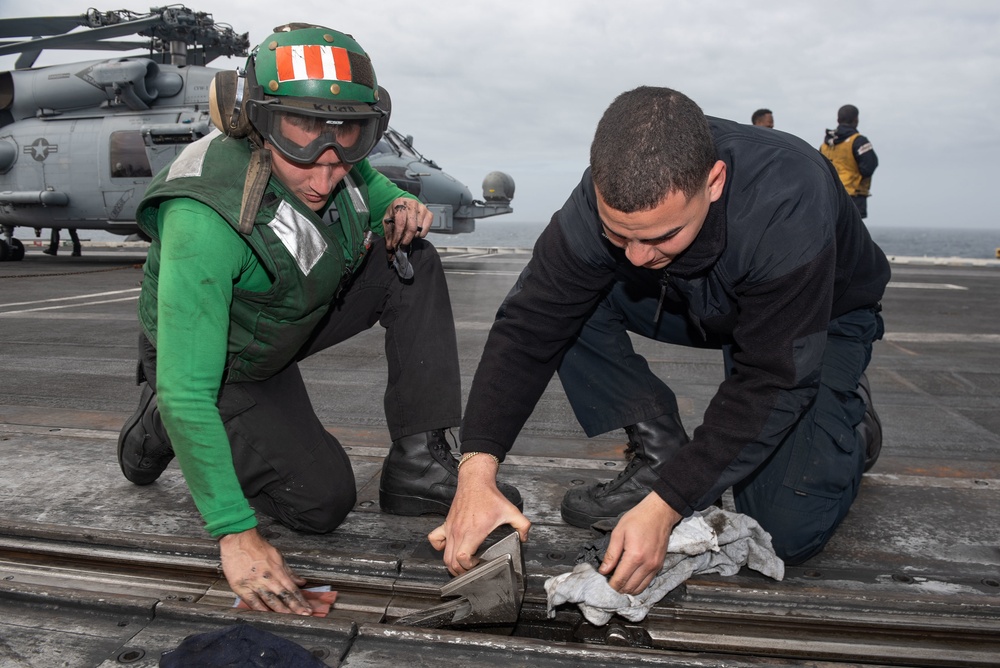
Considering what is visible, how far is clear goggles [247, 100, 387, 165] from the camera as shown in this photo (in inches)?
85.3

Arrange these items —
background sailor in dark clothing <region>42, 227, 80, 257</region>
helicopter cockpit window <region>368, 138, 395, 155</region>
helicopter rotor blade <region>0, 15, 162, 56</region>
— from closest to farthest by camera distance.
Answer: helicopter rotor blade <region>0, 15, 162, 56</region>
helicopter cockpit window <region>368, 138, 395, 155</region>
background sailor in dark clothing <region>42, 227, 80, 257</region>

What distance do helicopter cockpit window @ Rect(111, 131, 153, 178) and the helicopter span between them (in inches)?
0.6

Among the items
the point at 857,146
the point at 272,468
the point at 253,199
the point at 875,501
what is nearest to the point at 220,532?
the point at 272,468

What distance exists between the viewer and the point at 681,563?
2.14 m

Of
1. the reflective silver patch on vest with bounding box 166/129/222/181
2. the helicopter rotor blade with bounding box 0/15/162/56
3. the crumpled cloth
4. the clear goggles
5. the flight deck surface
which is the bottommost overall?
the flight deck surface

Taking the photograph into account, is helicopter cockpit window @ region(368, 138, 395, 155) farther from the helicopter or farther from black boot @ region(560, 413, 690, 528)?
black boot @ region(560, 413, 690, 528)

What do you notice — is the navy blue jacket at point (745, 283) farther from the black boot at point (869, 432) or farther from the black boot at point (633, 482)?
the black boot at point (869, 432)

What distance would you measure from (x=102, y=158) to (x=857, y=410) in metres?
12.7

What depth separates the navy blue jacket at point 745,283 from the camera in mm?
1968

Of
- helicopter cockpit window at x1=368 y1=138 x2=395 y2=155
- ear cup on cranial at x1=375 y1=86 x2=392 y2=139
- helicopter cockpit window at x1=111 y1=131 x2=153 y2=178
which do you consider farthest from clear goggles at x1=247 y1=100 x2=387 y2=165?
helicopter cockpit window at x1=111 y1=131 x2=153 y2=178

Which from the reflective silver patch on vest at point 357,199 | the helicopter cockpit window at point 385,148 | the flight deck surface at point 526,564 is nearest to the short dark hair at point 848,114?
the flight deck surface at point 526,564

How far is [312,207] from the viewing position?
2.41m

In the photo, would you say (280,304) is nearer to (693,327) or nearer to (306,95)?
(306,95)

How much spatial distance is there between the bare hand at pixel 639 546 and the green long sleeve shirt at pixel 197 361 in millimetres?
915
